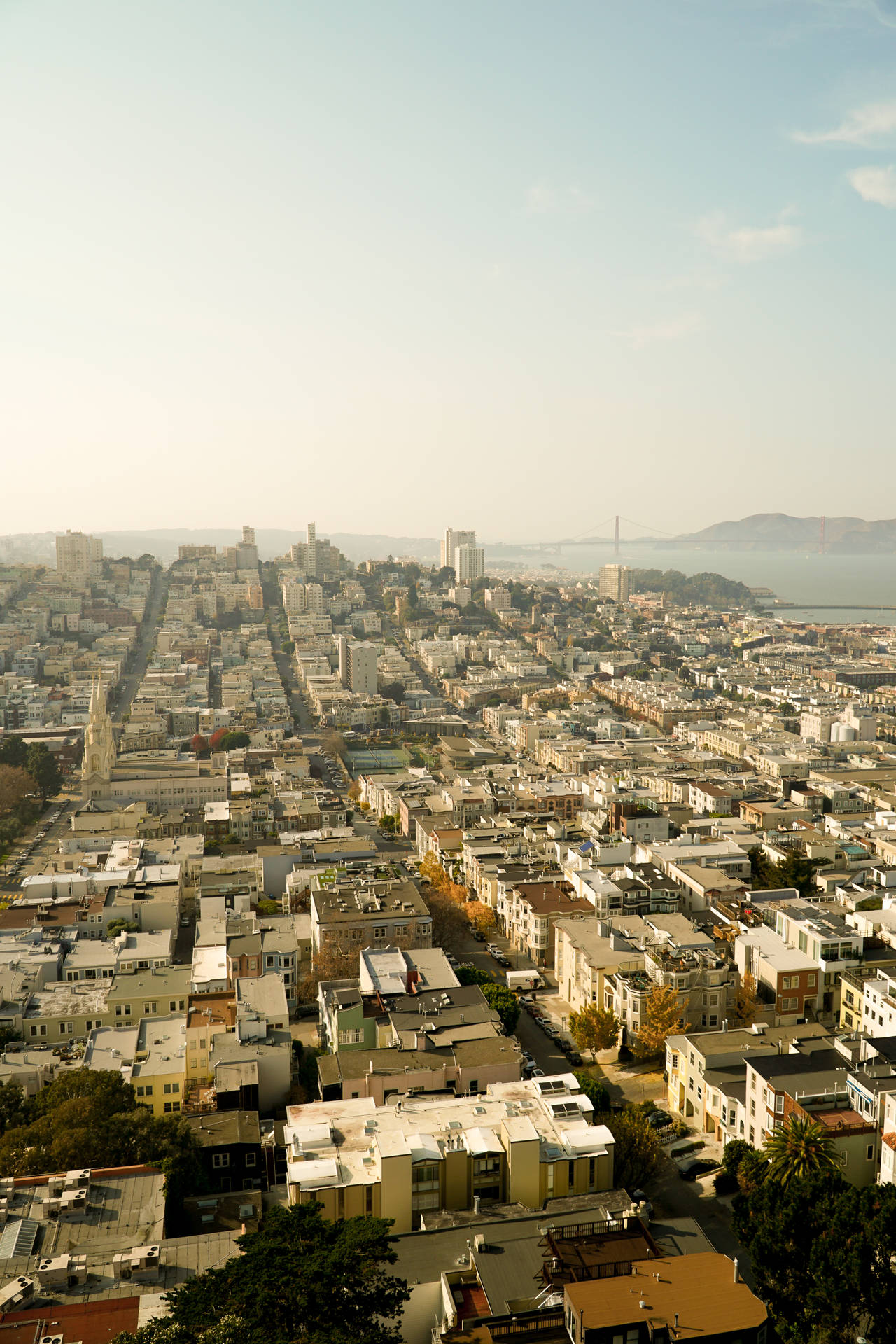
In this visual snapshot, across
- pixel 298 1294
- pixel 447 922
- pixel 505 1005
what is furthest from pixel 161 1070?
pixel 447 922

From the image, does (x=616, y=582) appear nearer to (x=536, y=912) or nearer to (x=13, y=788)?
(x=13, y=788)

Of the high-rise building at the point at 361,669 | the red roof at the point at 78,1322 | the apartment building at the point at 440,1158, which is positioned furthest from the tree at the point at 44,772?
the red roof at the point at 78,1322

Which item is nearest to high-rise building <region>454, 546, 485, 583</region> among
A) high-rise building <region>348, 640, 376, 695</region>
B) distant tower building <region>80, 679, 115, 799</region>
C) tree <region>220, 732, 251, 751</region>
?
high-rise building <region>348, 640, 376, 695</region>

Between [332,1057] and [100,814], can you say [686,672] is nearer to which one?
[100,814]

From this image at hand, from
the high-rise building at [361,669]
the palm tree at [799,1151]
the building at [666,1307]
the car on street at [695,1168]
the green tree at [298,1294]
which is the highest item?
the high-rise building at [361,669]

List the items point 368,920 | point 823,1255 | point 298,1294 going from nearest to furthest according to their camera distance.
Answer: point 298,1294, point 823,1255, point 368,920

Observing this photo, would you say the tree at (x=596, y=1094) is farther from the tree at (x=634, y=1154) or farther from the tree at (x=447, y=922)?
the tree at (x=447, y=922)

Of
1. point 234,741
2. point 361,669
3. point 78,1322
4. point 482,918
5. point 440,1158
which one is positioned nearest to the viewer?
point 78,1322
